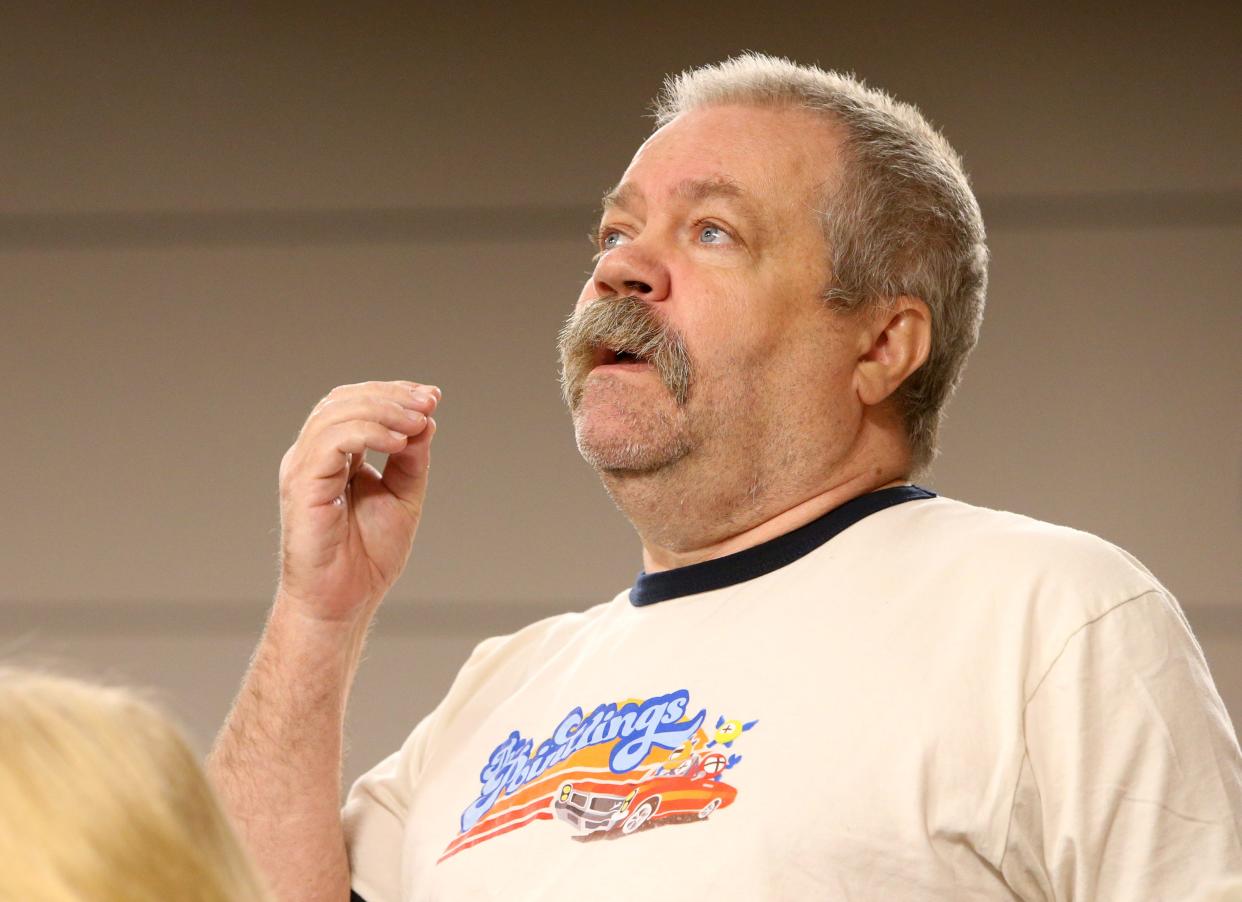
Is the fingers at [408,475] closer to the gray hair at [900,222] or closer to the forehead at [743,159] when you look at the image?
the forehead at [743,159]

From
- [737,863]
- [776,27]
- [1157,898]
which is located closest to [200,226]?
[776,27]

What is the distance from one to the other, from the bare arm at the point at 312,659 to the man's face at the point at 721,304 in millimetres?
199

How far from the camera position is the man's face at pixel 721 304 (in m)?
1.47

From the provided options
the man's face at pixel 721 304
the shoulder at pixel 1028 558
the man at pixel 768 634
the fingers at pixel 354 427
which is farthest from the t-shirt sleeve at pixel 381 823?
the shoulder at pixel 1028 558

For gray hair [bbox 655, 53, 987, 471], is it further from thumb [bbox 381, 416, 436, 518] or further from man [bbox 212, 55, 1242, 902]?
thumb [bbox 381, 416, 436, 518]

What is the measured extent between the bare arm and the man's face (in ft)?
0.65

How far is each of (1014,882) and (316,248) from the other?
2065mm

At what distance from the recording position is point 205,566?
9.30 ft

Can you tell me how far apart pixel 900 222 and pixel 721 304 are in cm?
21

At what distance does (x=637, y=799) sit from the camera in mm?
1286

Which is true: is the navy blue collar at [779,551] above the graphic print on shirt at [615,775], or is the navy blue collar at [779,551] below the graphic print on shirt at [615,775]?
above

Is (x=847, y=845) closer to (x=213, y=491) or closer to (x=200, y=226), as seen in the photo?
(x=213, y=491)

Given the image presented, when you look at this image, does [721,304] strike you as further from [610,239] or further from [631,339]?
[610,239]

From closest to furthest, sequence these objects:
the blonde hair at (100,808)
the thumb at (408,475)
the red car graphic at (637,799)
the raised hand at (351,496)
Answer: the blonde hair at (100,808)
the red car graphic at (637,799)
the raised hand at (351,496)
the thumb at (408,475)
